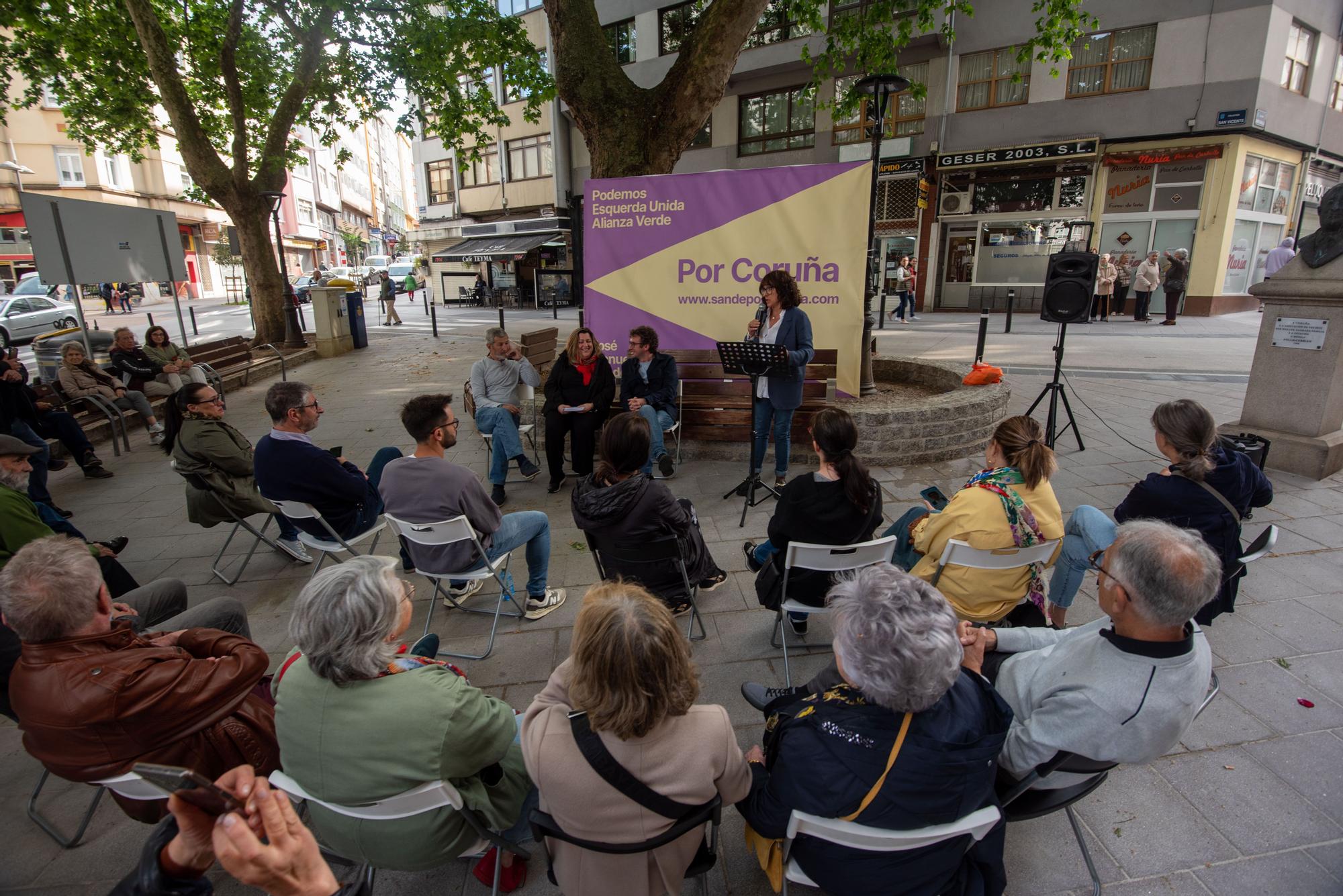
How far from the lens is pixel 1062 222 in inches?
703

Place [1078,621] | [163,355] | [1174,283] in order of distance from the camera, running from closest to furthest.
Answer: [1078,621] < [163,355] < [1174,283]

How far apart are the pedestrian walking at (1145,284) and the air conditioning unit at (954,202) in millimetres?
5035

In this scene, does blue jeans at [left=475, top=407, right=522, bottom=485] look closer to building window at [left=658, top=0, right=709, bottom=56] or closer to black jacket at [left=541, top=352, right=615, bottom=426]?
black jacket at [left=541, top=352, right=615, bottom=426]

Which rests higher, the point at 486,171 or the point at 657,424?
the point at 486,171

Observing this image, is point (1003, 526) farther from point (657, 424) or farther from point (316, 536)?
point (316, 536)

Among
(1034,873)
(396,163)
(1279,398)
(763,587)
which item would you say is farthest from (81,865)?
(396,163)

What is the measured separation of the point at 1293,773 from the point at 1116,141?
19185 mm

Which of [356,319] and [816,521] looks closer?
[816,521]

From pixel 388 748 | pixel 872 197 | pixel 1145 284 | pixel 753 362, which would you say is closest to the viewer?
pixel 388 748

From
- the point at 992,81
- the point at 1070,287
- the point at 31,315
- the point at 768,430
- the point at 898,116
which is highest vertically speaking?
the point at 992,81

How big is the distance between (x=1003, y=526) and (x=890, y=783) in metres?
1.48

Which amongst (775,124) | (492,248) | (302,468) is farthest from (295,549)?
(492,248)

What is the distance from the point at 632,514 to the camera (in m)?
3.08

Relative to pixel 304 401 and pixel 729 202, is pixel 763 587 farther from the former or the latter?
pixel 729 202
